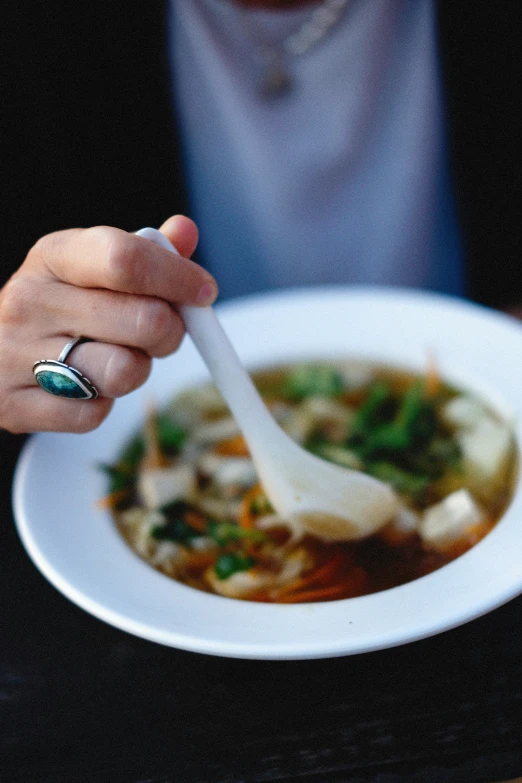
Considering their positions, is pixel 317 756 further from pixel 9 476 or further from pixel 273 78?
pixel 273 78

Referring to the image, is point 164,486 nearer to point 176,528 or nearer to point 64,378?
point 176,528

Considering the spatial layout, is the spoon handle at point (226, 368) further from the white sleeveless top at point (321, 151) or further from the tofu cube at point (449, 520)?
the white sleeveless top at point (321, 151)

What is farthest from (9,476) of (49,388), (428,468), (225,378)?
(428,468)

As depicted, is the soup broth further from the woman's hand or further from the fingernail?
the fingernail

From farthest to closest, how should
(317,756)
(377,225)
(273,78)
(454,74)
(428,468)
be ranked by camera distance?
(377,225) → (273,78) → (454,74) → (428,468) → (317,756)

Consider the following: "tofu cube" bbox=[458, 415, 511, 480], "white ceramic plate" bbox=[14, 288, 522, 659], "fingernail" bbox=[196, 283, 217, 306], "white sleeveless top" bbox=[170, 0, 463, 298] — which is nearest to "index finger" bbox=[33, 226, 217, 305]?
"fingernail" bbox=[196, 283, 217, 306]

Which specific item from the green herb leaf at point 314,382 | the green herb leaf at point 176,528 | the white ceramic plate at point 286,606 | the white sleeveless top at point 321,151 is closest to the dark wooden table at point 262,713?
the white ceramic plate at point 286,606

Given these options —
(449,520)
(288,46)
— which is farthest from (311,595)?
(288,46)
